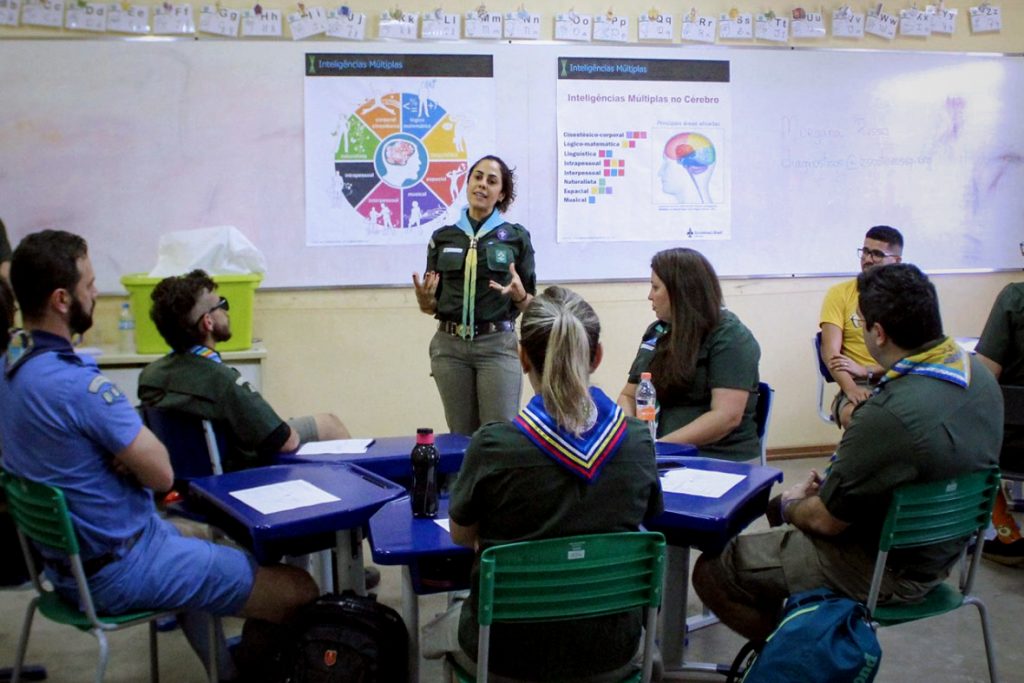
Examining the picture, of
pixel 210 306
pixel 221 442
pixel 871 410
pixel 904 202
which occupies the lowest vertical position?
pixel 221 442

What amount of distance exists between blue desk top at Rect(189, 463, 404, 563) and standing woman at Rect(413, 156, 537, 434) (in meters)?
1.34

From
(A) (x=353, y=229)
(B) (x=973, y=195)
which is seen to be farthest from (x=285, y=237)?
(B) (x=973, y=195)

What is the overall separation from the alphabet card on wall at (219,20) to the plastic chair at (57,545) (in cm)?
284

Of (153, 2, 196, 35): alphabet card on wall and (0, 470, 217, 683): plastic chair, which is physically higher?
(153, 2, 196, 35): alphabet card on wall

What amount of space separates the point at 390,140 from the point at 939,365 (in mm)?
3170

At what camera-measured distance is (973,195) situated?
5516 mm

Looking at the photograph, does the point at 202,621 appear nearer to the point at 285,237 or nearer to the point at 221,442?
the point at 221,442

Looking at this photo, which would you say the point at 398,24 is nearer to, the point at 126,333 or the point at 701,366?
the point at 126,333

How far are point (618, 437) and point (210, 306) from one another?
156cm

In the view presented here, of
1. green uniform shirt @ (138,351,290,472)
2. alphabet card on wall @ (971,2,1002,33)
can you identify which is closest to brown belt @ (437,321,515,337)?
green uniform shirt @ (138,351,290,472)

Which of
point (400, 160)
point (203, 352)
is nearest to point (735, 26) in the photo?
point (400, 160)

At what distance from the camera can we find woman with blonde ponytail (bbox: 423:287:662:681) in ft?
5.98

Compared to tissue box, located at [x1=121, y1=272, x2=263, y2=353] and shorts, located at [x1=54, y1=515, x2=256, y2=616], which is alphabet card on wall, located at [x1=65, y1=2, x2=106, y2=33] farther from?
shorts, located at [x1=54, y1=515, x2=256, y2=616]

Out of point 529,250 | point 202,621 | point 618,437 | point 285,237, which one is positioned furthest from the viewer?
point 285,237
